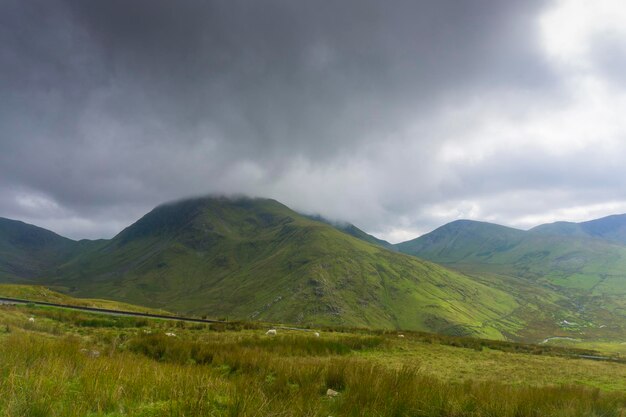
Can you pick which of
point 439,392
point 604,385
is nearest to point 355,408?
point 439,392

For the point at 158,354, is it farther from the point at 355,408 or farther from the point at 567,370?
the point at 567,370

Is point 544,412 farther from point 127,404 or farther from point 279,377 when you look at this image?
point 127,404

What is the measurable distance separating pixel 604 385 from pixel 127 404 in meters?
21.1

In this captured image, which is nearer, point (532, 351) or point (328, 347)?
point (328, 347)

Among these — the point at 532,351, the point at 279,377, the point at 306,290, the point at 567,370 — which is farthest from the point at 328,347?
the point at 306,290

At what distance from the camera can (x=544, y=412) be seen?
23.0 feet

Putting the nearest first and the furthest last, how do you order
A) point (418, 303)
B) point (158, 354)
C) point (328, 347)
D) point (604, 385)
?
point (158, 354) → point (604, 385) → point (328, 347) → point (418, 303)

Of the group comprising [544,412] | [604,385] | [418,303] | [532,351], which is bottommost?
[418,303]

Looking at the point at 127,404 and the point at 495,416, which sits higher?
the point at 127,404

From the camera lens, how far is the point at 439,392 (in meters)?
7.40

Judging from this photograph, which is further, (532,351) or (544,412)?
(532,351)

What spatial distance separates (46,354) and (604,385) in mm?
22541

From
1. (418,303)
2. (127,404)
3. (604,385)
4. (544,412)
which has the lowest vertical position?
(418,303)

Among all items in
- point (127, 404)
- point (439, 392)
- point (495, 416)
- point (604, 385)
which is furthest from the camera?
point (604, 385)
